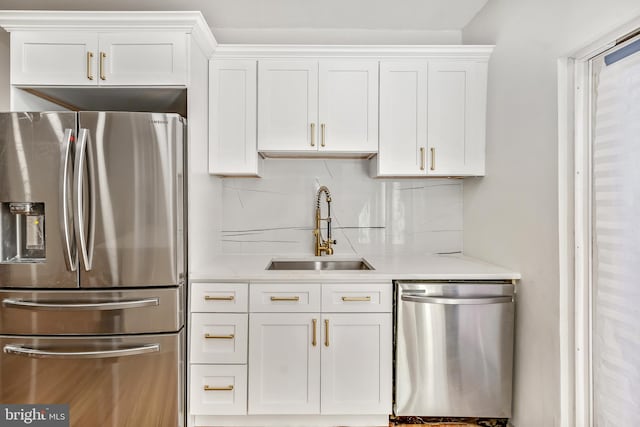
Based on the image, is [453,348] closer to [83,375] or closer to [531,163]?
[531,163]

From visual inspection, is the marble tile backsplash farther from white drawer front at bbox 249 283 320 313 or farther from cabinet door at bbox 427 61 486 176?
white drawer front at bbox 249 283 320 313

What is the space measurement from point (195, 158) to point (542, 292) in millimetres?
1977

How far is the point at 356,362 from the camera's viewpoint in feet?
6.70

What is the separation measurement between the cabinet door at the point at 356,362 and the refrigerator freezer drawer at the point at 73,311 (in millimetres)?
988

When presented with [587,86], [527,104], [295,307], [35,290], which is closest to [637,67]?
[587,86]

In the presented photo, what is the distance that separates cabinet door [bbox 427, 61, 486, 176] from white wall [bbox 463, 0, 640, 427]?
0.08m

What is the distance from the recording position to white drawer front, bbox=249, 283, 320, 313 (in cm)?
203

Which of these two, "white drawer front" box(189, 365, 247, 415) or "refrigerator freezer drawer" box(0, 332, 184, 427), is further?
"white drawer front" box(189, 365, 247, 415)

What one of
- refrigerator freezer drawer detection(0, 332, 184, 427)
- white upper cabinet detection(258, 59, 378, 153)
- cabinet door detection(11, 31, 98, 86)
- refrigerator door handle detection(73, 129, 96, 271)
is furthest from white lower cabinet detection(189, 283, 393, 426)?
cabinet door detection(11, 31, 98, 86)

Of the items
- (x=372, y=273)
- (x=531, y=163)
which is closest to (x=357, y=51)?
(x=531, y=163)

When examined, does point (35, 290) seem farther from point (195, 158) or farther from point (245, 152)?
point (245, 152)

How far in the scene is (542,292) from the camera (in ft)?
6.00

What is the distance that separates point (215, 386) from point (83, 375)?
66 cm

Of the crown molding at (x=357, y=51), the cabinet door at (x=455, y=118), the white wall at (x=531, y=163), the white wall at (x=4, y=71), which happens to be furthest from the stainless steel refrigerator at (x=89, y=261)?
the white wall at (x=531, y=163)
